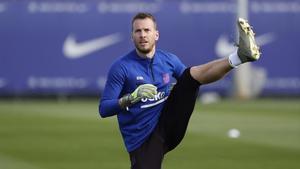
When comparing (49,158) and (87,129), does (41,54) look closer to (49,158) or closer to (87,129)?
(87,129)

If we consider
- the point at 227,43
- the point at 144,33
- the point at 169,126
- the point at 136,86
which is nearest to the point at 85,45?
the point at 227,43

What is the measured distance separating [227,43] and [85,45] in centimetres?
482

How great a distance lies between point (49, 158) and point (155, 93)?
22.0 ft

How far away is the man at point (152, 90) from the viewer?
27.8 feet

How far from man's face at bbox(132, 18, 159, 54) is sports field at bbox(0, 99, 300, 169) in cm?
529

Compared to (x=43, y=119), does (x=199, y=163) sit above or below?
above

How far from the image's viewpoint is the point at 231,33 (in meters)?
32.1

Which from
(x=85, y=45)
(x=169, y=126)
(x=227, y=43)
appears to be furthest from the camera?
(x=227, y=43)

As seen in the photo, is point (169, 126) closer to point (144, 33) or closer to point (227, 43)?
point (144, 33)

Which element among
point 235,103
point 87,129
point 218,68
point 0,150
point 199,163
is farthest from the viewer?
point 235,103

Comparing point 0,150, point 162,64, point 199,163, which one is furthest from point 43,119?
point 162,64

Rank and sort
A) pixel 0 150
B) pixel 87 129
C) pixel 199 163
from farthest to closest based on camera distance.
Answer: pixel 87 129
pixel 0 150
pixel 199 163

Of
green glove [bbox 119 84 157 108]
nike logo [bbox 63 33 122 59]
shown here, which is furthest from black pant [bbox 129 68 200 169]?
nike logo [bbox 63 33 122 59]

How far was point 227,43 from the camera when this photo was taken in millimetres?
32375
